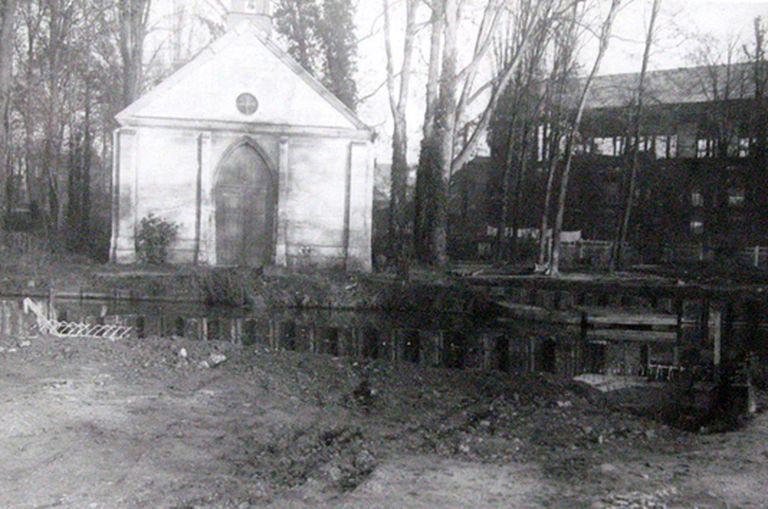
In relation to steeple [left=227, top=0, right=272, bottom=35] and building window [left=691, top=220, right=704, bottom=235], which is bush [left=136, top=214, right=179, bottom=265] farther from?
building window [left=691, top=220, right=704, bottom=235]

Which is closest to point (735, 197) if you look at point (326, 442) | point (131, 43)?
point (131, 43)

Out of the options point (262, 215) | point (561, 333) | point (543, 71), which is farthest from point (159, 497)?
point (543, 71)

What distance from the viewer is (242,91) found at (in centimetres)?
2720

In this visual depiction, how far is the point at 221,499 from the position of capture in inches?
229

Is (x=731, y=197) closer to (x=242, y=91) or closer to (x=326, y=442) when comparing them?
(x=242, y=91)

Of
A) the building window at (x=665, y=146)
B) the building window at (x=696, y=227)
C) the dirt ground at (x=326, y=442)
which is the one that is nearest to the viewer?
the dirt ground at (x=326, y=442)

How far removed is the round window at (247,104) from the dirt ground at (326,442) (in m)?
17.3

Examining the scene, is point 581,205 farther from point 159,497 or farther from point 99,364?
point 159,497

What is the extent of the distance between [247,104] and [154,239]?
5.72 metres

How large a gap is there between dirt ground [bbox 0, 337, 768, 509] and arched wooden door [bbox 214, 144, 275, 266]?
16417 millimetres

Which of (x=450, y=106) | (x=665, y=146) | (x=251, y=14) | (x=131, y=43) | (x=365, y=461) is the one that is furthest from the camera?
(x=665, y=146)

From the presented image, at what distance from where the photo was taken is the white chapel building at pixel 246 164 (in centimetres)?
2689

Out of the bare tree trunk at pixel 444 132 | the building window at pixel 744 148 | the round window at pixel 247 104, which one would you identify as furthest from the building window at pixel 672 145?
the round window at pixel 247 104

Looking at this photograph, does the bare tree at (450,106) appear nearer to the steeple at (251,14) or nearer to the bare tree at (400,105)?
the bare tree at (400,105)
